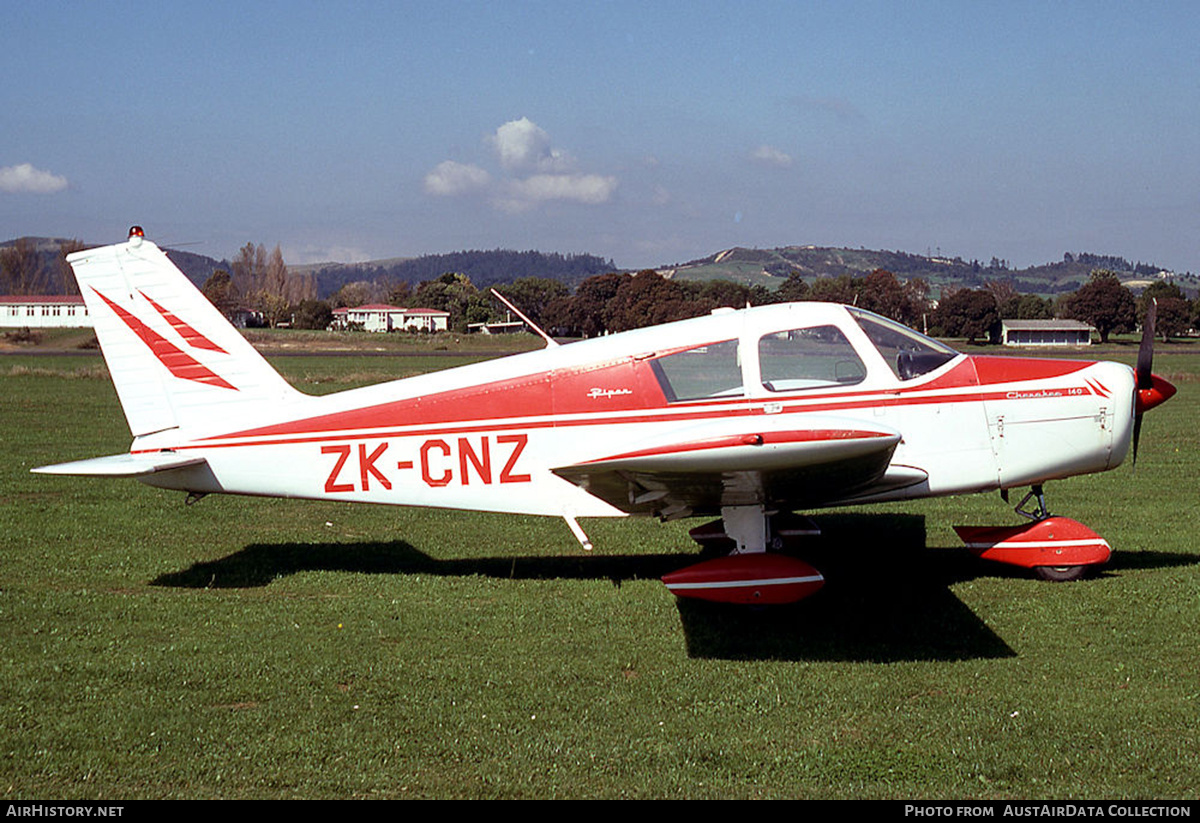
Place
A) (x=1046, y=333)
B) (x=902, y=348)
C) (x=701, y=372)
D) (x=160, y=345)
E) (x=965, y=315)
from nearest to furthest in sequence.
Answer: (x=701, y=372) → (x=902, y=348) → (x=160, y=345) → (x=965, y=315) → (x=1046, y=333)

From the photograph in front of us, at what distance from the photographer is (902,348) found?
7496 mm

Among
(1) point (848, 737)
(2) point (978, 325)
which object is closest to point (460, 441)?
(1) point (848, 737)

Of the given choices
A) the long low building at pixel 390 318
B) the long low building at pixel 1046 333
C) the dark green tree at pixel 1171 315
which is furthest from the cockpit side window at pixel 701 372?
the long low building at pixel 390 318

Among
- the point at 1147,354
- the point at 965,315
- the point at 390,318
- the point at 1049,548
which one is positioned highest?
the point at 965,315

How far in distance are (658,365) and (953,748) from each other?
11.2 ft

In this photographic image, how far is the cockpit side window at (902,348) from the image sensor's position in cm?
742

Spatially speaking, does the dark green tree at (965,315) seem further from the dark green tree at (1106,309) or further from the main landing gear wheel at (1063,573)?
the main landing gear wheel at (1063,573)

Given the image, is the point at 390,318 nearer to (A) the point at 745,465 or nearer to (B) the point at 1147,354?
(B) the point at 1147,354

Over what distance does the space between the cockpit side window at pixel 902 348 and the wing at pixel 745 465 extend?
2.56 feet

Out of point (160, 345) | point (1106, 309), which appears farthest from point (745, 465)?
point (1106, 309)

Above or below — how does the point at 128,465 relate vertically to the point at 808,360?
below

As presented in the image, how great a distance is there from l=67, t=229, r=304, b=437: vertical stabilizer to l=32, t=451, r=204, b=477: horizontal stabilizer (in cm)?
29

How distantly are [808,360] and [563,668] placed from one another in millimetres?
2880

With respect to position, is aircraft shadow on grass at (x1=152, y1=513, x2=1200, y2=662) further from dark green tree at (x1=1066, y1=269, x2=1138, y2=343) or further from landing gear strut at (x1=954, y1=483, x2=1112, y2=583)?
dark green tree at (x1=1066, y1=269, x2=1138, y2=343)
